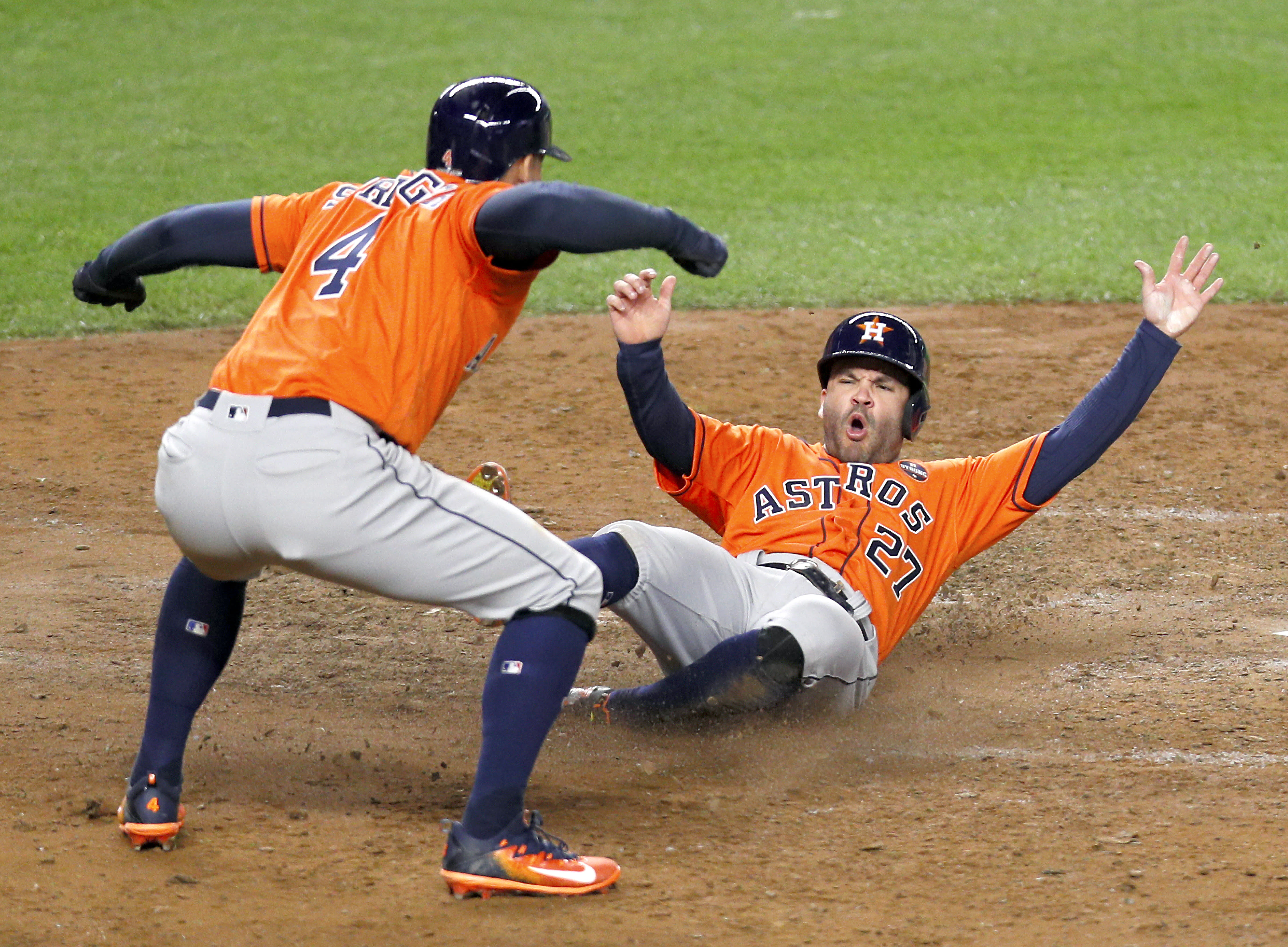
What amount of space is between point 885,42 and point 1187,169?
19.9ft

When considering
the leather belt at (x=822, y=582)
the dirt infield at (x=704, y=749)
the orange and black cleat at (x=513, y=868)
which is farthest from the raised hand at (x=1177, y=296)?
the orange and black cleat at (x=513, y=868)

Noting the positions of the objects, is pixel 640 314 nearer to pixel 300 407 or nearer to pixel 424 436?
pixel 424 436

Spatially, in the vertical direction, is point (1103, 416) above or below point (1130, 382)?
below

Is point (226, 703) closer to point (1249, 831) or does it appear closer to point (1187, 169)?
point (1249, 831)

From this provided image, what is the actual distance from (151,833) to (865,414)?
2392mm

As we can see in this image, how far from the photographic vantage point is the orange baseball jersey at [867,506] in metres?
4.38

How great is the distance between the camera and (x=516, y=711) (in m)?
3.08

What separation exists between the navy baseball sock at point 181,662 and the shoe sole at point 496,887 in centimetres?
69

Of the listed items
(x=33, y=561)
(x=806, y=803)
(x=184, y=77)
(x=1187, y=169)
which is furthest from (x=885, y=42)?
(x=806, y=803)

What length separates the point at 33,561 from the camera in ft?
18.4

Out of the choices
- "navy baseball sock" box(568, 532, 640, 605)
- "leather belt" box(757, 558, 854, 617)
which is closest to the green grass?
"leather belt" box(757, 558, 854, 617)

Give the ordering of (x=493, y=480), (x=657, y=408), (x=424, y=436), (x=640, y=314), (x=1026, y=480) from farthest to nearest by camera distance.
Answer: (x=1026, y=480), (x=657, y=408), (x=640, y=314), (x=493, y=480), (x=424, y=436)

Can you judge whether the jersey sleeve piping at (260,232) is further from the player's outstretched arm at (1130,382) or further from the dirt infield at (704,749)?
the player's outstretched arm at (1130,382)

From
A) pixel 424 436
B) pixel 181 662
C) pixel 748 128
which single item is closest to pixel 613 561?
pixel 424 436
